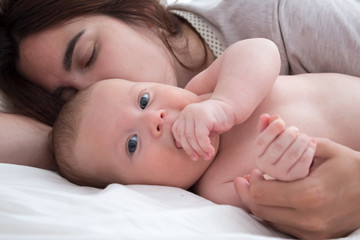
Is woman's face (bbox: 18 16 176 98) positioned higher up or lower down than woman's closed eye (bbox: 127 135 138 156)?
higher up

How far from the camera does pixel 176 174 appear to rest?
1.01 metres

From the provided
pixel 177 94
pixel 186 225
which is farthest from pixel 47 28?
pixel 186 225

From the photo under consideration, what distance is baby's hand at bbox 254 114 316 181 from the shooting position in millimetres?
729

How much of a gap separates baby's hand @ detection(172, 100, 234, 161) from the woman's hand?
0.14 metres

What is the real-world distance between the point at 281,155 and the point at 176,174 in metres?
0.33

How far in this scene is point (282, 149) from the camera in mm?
737

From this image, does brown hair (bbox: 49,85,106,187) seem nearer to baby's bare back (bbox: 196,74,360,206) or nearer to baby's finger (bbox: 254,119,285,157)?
baby's bare back (bbox: 196,74,360,206)

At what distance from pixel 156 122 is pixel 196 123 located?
0.41 feet

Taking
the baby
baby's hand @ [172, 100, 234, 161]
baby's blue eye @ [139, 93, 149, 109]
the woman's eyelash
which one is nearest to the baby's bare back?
the baby

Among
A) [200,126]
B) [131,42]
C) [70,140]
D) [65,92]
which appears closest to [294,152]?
[200,126]

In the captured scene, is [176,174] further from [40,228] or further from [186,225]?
[40,228]

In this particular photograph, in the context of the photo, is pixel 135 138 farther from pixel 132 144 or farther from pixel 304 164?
pixel 304 164

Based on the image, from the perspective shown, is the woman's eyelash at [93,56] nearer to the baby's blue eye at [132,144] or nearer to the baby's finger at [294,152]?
the baby's blue eye at [132,144]

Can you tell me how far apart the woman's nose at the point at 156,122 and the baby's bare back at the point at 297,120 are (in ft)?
0.61
